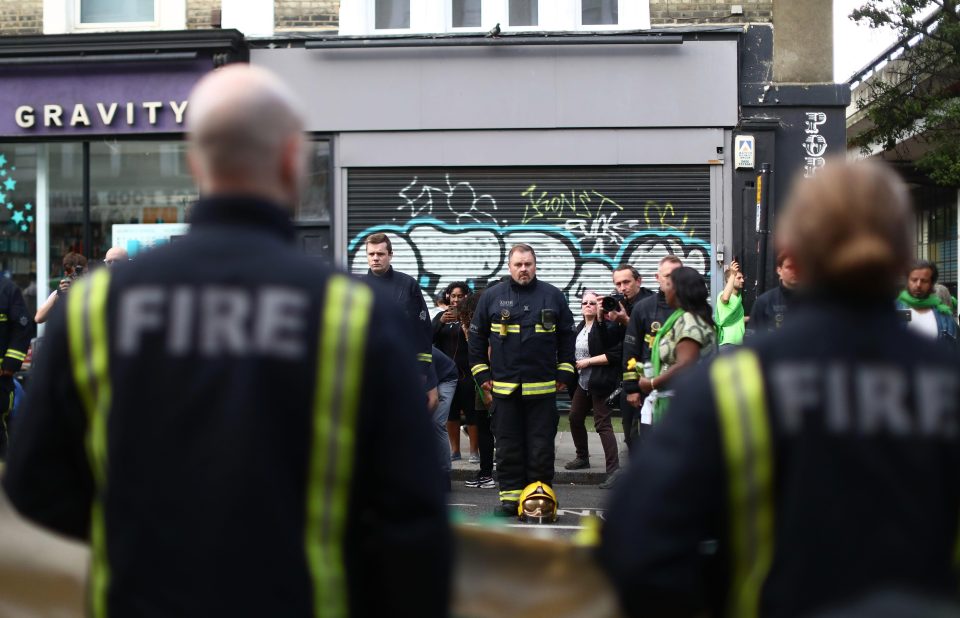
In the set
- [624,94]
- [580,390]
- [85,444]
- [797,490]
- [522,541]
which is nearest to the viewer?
[797,490]

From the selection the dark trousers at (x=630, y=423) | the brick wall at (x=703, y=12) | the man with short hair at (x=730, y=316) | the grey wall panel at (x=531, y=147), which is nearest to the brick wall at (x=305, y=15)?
the grey wall panel at (x=531, y=147)

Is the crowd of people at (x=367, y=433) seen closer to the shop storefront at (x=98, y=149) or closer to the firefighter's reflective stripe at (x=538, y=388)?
the firefighter's reflective stripe at (x=538, y=388)

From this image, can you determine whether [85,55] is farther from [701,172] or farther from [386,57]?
[701,172]

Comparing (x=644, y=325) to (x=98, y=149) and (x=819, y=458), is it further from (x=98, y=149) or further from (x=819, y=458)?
(x=98, y=149)

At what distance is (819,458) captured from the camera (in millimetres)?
2027

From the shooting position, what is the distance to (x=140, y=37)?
1506 centimetres

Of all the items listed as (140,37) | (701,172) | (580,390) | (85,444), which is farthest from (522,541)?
(140,37)

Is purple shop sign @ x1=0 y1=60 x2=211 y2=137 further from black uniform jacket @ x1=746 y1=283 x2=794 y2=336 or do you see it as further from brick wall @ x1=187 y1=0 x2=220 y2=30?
black uniform jacket @ x1=746 y1=283 x2=794 y2=336

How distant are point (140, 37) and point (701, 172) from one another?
702cm

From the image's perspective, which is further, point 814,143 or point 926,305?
point 814,143

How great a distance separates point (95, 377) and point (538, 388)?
22.9ft

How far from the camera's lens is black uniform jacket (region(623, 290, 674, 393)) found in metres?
8.26

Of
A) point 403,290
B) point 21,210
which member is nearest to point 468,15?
point 21,210

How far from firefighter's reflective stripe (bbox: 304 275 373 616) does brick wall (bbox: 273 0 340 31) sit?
45.3 ft
